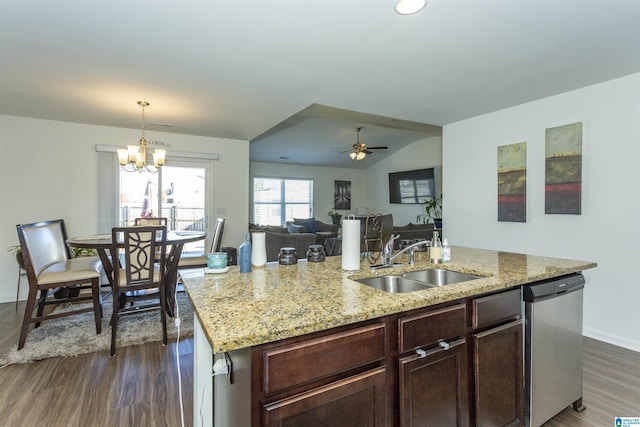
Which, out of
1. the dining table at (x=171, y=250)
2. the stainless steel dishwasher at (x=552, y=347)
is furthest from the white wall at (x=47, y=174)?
the stainless steel dishwasher at (x=552, y=347)

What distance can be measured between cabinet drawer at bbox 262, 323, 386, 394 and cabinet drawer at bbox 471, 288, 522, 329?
23.0 inches

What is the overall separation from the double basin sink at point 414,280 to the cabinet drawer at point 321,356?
57 centimetres

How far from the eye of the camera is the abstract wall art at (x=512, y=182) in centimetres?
350

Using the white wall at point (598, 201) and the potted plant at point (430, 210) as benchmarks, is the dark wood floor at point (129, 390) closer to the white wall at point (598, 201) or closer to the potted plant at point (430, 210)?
the white wall at point (598, 201)

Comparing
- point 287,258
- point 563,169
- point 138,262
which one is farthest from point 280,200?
point 287,258

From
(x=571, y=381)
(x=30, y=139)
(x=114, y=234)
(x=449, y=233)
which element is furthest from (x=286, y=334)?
(x=30, y=139)

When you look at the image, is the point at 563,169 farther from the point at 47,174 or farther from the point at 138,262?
the point at 47,174

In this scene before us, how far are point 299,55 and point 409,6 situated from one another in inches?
35.2

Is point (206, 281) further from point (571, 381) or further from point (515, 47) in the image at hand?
point (515, 47)

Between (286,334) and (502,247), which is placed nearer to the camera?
(286,334)

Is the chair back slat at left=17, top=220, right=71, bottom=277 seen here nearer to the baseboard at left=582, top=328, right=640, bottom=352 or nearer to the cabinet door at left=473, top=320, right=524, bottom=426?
the cabinet door at left=473, top=320, right=524, bottom=426

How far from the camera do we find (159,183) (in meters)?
4.93

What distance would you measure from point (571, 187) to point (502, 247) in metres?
1.01

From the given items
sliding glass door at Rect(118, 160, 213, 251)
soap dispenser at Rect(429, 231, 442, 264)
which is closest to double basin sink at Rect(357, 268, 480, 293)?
soap dispenser at Rect(429, 231, 442, 264)
